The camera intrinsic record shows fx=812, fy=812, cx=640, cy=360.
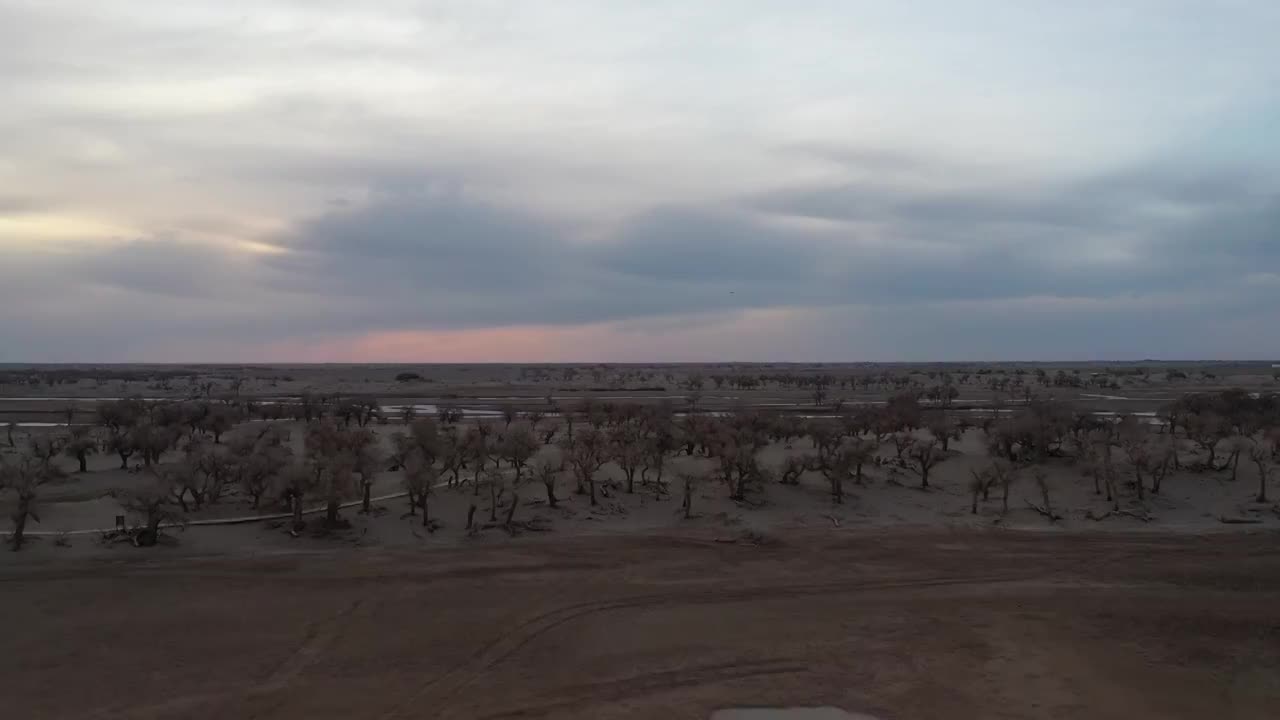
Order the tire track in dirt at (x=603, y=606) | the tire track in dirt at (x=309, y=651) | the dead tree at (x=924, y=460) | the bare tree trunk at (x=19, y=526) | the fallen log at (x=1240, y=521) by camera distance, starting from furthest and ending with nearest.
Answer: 1. the dead tree at (x=924, y=460)
2. the fallen log at (x=1240, y=521)
3. the bare tree trunk at (x=19, y=526)
4. the tire track in dirt at (x=309, y=651)
5. the tire track in dirt at (x=603, y=606)

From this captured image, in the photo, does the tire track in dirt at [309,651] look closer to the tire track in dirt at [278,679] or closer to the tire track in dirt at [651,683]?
the tire track in dirt at [278,679]

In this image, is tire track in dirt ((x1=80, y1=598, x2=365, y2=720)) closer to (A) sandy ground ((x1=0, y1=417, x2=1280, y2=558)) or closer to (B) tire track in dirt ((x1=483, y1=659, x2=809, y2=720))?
(B) tire track in dirt ((x1=483, y1=659, x2=809, y2=720))

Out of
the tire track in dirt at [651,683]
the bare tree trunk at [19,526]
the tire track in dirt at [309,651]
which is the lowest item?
the tire track in dirt at [651,683]

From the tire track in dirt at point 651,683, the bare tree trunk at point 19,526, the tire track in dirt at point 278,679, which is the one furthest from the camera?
the bare tree trunk at point 19,526

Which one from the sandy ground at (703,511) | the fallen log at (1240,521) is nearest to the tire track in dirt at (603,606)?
the sandy ground at (703,511)

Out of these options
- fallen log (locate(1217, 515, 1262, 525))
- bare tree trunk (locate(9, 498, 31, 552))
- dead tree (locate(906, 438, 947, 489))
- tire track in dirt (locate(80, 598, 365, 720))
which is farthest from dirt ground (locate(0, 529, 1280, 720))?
dead tree (locate(906, 438, 947, 489))

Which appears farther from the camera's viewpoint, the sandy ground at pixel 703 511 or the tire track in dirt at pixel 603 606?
the sandy ground at pixel 703 511

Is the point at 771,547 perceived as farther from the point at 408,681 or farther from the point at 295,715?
the point at 295,715
